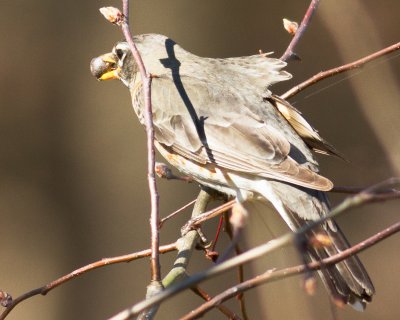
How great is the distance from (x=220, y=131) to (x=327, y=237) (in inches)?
39.0

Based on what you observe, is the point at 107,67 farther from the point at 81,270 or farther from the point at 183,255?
the point at 81,270

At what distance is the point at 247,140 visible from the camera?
3576mm

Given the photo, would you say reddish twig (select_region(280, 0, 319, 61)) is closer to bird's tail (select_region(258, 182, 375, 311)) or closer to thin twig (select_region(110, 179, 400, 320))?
bird's tail (select_region(258, 182, 375, 311))

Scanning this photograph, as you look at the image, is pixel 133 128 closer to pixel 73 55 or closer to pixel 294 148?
pixel 73 55

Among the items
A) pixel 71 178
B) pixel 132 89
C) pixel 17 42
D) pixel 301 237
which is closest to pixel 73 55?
pixel 17 42

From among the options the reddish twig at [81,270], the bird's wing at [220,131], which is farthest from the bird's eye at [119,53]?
the reddish twig at [81,270]

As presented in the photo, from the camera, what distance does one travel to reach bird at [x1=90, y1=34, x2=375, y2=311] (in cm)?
329

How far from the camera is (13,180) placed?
21.3ft

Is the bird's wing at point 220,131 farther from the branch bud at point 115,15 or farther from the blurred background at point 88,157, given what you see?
the blurred background at point 88,157

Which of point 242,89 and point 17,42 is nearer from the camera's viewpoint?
point 242,89

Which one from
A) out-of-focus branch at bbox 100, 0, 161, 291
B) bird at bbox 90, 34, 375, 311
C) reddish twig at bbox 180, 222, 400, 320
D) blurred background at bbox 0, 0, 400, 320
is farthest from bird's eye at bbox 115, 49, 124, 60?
reddish twig at bbox 180, 222, 400, 320

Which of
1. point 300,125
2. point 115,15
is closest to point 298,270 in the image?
A: point 115,15

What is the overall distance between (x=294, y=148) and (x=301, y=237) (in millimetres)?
2111

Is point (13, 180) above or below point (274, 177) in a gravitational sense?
below
